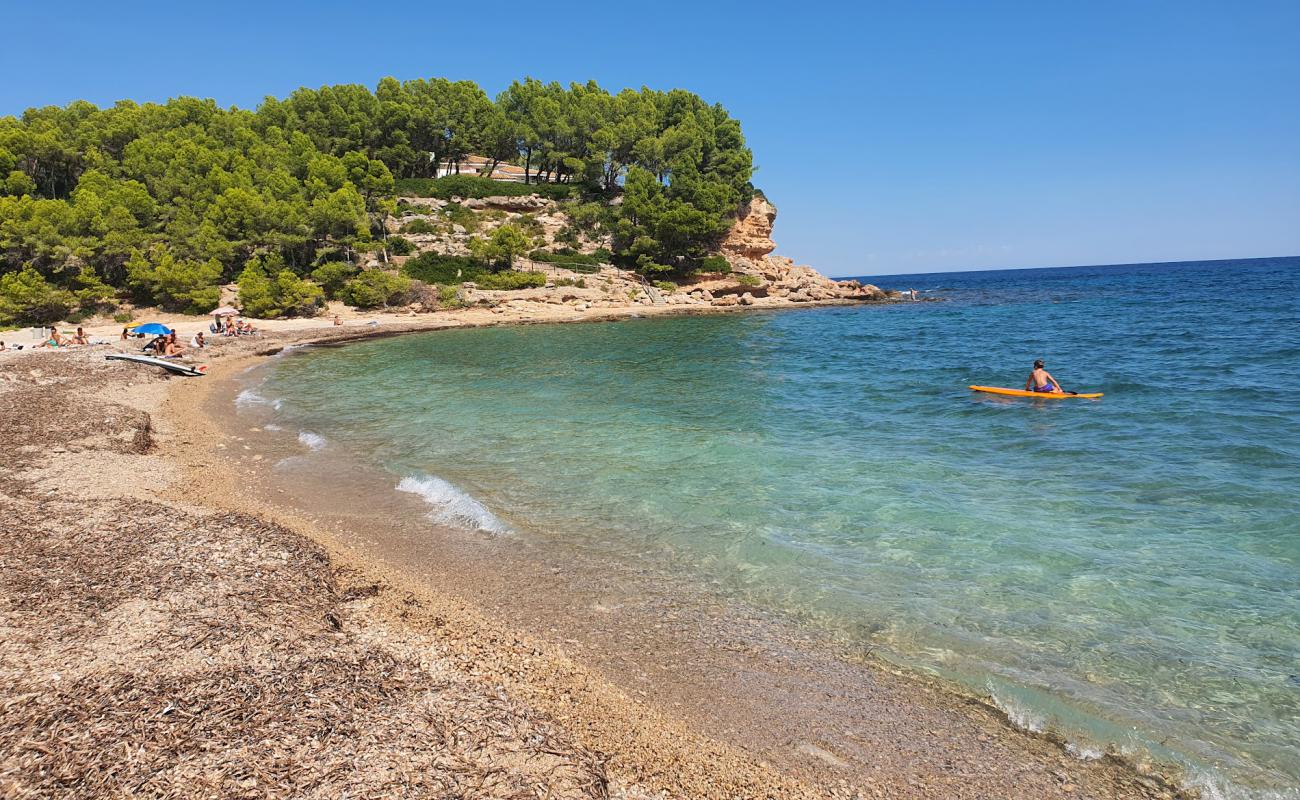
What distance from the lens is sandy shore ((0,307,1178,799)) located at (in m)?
3.91

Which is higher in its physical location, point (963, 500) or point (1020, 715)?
point (963, 500)

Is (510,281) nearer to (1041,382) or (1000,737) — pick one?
(1041,382)

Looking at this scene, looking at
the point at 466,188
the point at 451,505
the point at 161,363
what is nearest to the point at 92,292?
the point at 161,363

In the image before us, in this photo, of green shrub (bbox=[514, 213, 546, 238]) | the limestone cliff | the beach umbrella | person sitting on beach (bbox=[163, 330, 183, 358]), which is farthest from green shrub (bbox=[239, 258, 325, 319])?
the limestone cliff

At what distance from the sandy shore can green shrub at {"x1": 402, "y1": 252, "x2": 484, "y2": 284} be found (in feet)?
145

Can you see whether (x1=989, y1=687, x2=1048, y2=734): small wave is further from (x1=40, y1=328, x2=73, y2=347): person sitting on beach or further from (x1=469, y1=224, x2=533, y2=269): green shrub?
(x1=469, y1=224, x2=533, y2=269): green shrub

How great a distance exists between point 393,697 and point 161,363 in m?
24.1

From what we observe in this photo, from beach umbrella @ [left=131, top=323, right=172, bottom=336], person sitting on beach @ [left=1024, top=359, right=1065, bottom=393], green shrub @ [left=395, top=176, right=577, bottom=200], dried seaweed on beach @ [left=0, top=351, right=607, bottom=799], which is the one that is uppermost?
green shrub @ [left=395, top=176, right=577, bottom=200]

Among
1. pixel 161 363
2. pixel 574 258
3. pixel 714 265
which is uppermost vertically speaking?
pixel 574 258

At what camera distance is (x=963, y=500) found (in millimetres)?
9797

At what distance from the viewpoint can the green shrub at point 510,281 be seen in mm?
49562

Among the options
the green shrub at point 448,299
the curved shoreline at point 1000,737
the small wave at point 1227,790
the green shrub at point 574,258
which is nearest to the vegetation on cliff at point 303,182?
the green shrub at point 574,258

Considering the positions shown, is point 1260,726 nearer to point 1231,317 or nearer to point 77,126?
point 1231,317

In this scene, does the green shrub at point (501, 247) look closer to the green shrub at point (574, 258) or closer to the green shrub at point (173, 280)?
the green shrub at point (574, 258)
